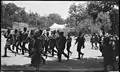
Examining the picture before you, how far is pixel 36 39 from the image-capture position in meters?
9.61

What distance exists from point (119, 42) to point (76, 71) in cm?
208

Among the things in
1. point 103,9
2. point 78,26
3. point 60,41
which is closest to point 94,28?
point 78,26

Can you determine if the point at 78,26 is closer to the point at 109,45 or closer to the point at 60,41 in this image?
the point at 60,41

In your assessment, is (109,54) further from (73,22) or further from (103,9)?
(73,22)

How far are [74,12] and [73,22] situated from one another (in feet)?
16.9

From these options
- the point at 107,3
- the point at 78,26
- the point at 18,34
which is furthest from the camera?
the point at 78,26

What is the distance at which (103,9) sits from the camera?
14570 mm

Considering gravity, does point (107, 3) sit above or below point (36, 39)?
above

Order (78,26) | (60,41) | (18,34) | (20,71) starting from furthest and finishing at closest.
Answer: (78,26) → (18,34) → (60,41) → (20,71)

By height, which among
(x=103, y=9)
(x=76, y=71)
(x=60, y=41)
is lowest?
(x=76, y=71)

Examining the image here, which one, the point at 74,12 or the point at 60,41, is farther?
the point at 74,12

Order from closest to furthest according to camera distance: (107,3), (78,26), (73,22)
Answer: (107,3) → (78,26) → (73,22)

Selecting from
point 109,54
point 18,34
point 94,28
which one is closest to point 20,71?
point 109,54

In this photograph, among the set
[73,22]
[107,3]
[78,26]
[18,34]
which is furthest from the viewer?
[73,22]
